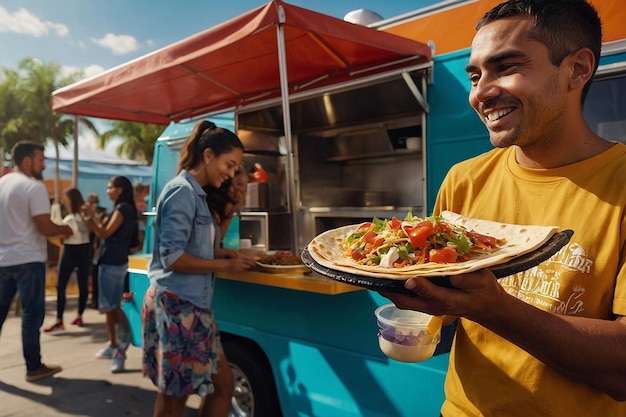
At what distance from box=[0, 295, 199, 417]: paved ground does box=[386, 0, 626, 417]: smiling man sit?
358 cm

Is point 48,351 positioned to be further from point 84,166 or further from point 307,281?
point 84,166

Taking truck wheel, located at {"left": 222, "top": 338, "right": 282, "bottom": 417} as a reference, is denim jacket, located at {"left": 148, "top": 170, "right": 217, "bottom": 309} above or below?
above

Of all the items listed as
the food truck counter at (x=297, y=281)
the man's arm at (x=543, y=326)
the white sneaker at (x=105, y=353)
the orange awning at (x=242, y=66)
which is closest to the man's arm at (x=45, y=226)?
the orange awning at (x=242, y=66)

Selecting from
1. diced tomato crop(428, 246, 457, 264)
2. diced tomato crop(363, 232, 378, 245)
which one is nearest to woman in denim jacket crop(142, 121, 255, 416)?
diced tomato crop(363, 232, 378, 245)

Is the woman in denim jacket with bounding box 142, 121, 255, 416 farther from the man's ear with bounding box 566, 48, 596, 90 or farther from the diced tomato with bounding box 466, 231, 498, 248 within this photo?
the man's ear with bounding box 566, 48, 596, 90

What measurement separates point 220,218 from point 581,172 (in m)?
2.56

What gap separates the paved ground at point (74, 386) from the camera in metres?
4.10

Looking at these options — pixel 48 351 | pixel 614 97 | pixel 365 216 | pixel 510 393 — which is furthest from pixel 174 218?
pixel 48 351

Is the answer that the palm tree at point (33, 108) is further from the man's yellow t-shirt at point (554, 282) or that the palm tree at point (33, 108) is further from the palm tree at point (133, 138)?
the man's yellow t-shirt at point (554, 282)

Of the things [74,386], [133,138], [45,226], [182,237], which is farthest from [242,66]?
[133,138]

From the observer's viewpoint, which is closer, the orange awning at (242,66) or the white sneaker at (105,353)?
the orange awning at (242,66)

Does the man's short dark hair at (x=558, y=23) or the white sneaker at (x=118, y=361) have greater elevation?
the man's short dark hair at (x=558, y=23)

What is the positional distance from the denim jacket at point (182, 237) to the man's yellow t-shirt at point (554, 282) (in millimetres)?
1633

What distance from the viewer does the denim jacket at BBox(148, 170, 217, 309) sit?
2.52 meters
